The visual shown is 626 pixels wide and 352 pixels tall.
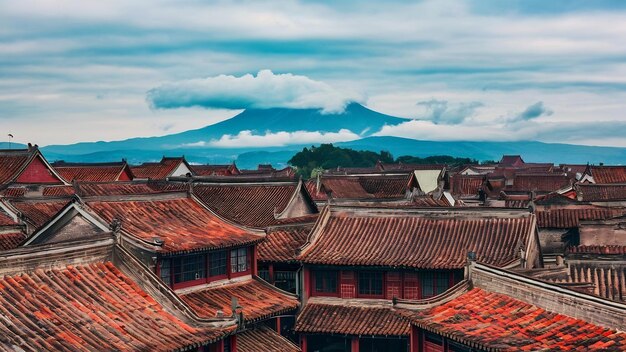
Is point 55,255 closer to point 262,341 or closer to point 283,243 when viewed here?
point 262,341

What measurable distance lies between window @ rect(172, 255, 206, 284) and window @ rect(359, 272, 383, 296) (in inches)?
308

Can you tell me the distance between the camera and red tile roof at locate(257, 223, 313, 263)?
127 ft

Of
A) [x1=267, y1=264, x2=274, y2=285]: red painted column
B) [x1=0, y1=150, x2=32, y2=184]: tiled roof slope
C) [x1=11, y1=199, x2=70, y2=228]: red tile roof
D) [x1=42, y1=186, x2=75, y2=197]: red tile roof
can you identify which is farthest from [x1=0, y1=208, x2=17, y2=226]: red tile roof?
[x1=0, y1=150, x2=32, y2=184]: tiled roof slope

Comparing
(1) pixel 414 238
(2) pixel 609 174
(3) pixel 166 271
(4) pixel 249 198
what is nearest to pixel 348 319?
(1) pixel 414 238

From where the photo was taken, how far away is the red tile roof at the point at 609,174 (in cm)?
8250

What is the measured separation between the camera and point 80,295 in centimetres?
2278

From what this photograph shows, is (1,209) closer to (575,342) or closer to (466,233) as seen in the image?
(466,233)

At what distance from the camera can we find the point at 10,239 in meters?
36.3

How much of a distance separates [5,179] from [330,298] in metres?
34.5

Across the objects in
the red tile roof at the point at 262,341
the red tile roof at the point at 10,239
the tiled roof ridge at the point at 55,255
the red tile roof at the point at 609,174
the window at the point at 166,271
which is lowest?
the red tile roof at the point at 262,341

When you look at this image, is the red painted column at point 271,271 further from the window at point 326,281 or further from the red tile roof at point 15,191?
the red tile roof at point 15,191

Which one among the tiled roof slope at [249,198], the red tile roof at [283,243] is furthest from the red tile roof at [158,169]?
the red tile roof at [283,243]

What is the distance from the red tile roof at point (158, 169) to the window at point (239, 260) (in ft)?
207

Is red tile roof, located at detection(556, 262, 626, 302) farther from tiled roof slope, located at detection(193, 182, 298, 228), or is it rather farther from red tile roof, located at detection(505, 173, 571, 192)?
red tile roof, located at detection(505, 173, 571, 192)
